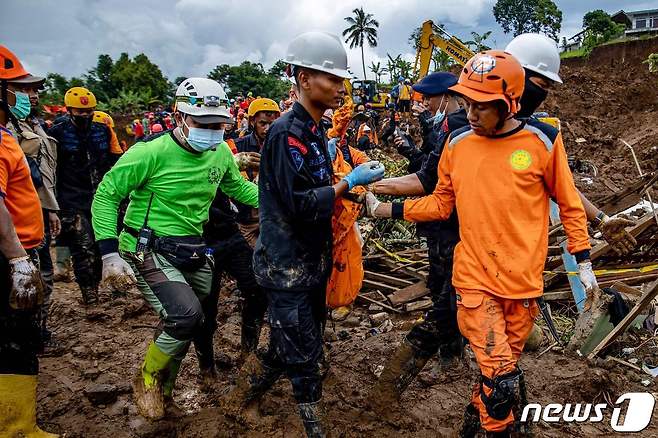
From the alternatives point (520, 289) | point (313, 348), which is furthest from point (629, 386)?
point (313, 348)

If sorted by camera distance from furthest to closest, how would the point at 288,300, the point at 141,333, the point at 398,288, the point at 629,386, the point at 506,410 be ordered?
1. the point at 398,288
2. the point at 141,333
3. the point at 629,386
4. the point at 288,300
5. the point at 506,410

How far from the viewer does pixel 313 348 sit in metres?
2.69

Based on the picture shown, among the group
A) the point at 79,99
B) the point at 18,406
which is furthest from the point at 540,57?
the point at 79,99

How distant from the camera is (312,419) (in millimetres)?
2701

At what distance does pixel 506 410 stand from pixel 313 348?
1006 millimetres

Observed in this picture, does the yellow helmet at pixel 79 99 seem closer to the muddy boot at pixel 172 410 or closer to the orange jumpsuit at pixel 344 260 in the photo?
the muddy boot at pixel 172 410

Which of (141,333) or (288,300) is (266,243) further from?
(141,333)

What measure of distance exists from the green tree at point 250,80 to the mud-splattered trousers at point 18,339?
44099 mm

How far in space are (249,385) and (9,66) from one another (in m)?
2.39

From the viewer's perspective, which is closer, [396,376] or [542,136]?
[542,136]

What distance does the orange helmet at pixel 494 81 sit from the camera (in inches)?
97.3

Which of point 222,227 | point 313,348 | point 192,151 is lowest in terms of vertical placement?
point 313,348

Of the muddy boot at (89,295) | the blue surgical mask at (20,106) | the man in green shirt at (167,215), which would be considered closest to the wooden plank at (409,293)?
the man in green shirt at (167,215)

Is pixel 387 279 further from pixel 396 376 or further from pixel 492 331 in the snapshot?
pixel 492 331
